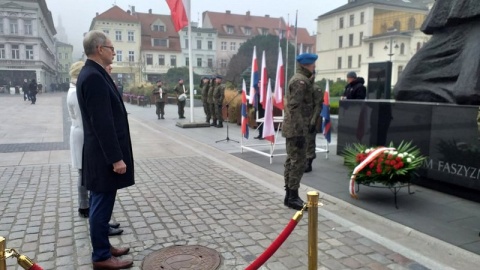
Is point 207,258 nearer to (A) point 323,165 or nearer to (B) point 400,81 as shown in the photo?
(A) point 323,165

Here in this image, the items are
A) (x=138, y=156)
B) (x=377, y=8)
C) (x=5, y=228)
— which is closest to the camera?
(x=5, y=228)

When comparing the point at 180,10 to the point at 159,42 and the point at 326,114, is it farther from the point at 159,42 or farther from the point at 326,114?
the point at 159,42

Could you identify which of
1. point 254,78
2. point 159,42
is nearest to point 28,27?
point 159,42

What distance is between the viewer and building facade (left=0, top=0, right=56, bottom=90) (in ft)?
204

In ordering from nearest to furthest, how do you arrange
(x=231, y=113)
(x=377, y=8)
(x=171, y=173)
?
(x=171, y=173), (x=231, y=113), (x=377, y=8)

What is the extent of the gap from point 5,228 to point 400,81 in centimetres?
649

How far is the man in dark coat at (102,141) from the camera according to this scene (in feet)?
9.96

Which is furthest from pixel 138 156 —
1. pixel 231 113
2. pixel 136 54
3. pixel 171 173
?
pixel 136 54

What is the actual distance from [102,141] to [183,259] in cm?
131

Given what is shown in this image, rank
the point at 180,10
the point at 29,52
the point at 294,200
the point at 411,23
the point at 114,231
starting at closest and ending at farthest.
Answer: the point at 114,231, the point at 294,200, the point at 180,10, the point at 411,23, the point at 29,52

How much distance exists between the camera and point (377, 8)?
197 feet

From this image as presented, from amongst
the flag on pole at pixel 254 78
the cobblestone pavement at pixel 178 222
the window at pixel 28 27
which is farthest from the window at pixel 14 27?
the flag on pole at pixel 254 78

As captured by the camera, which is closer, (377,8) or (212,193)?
(212,193)

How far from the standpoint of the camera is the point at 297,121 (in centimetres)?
492
